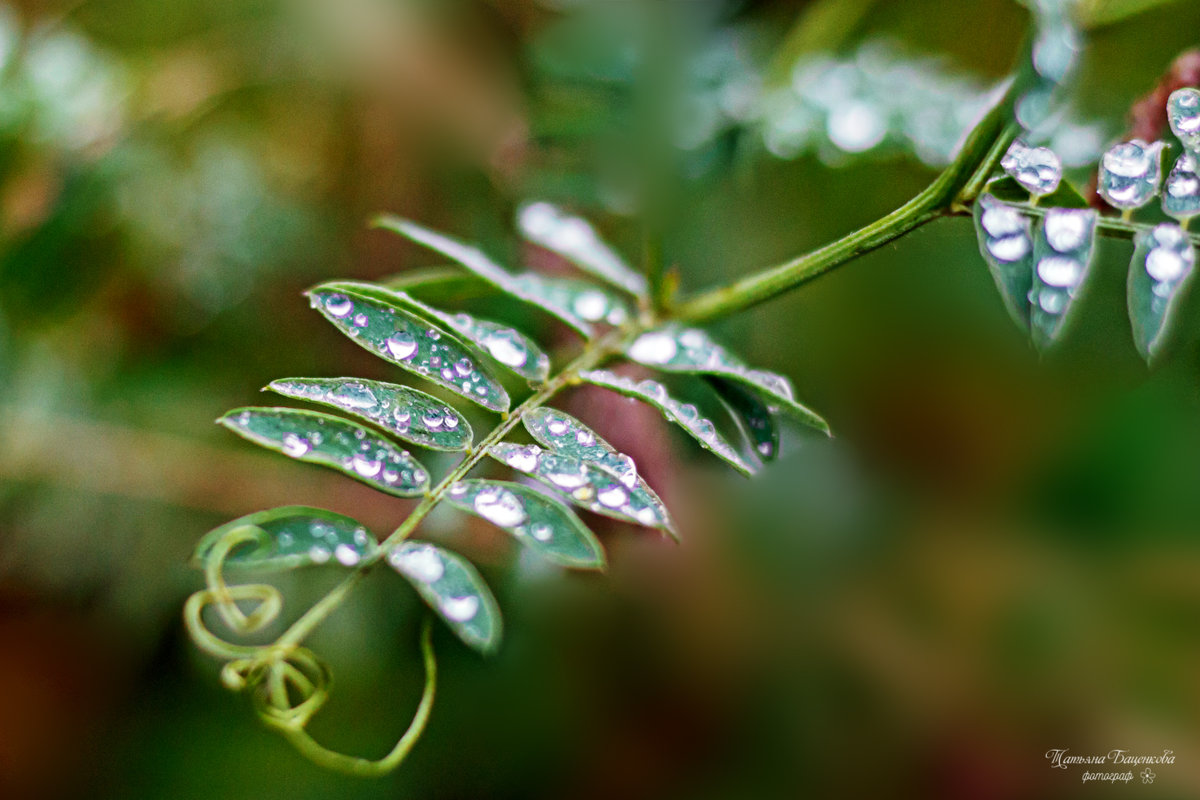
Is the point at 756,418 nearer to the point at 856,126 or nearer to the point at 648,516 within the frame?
the point at 648,516

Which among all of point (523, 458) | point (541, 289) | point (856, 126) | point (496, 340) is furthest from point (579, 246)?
point (856, 126)

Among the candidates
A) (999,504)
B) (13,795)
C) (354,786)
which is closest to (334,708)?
(354,786)

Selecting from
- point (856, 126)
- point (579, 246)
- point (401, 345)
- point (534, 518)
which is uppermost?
point (856, 126)

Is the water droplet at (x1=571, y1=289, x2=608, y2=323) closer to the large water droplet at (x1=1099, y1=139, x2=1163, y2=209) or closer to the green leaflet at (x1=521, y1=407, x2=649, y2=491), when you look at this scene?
the green leaflet at (x1=521, y1=407, x2=649, y2=491)

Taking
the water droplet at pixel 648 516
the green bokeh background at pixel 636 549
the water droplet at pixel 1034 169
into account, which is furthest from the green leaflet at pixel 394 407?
the green bokeh background at pixel 636 549

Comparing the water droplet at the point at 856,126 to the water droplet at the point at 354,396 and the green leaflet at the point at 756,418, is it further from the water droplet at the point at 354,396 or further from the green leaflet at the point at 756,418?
the water droplet at the point at 354,396

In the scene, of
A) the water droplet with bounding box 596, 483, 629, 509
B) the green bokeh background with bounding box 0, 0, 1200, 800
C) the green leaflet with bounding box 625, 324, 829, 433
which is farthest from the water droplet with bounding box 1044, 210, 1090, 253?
the green bokeh background with bounding box 0, 0, 1200, 800
